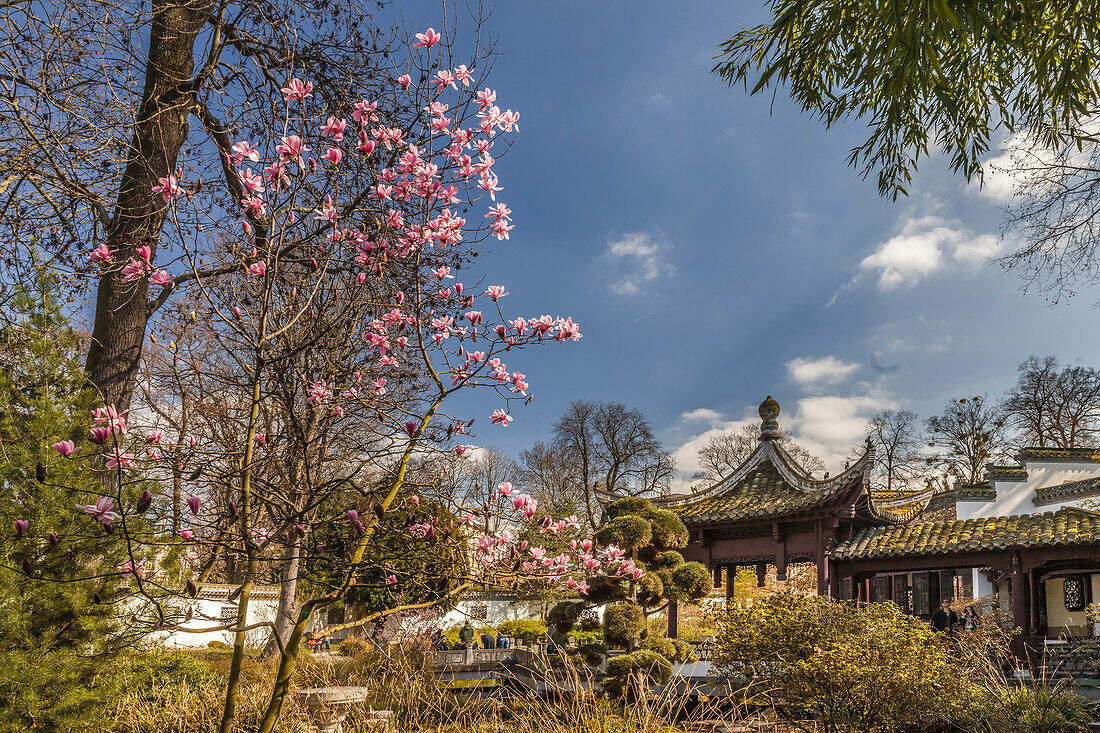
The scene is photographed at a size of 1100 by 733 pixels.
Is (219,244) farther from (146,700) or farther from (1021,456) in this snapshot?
(1021,456)

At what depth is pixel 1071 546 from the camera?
404 inches

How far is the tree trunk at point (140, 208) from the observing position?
5016mm

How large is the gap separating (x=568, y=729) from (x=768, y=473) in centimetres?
932

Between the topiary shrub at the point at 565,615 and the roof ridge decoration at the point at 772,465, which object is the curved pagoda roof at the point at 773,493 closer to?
the roof ridge decoration at the point at 772,465

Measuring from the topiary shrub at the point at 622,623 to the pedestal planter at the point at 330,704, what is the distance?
11.5 ft

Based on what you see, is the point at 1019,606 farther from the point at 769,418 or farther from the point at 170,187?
the point at 170,187

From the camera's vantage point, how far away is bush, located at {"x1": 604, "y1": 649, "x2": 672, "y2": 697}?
7412 millimetres

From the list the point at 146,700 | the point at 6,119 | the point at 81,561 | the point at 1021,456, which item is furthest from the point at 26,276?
the point at 1021,456

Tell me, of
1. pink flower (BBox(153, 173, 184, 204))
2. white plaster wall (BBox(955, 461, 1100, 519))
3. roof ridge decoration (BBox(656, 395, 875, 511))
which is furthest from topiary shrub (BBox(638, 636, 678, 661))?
white plaster wall (BBox(955, 461, 1100, 519))

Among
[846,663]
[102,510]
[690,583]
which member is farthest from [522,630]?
[102,510]

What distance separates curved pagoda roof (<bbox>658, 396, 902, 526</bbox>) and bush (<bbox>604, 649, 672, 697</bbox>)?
4.42 m

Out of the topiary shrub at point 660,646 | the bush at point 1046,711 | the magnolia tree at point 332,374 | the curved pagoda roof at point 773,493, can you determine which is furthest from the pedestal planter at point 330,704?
the curved pagoda roof at point 773,493

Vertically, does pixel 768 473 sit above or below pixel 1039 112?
below

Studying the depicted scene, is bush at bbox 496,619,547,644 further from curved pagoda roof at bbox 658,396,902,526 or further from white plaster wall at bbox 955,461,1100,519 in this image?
white plaster wall at bbox 955,461,1100,519
